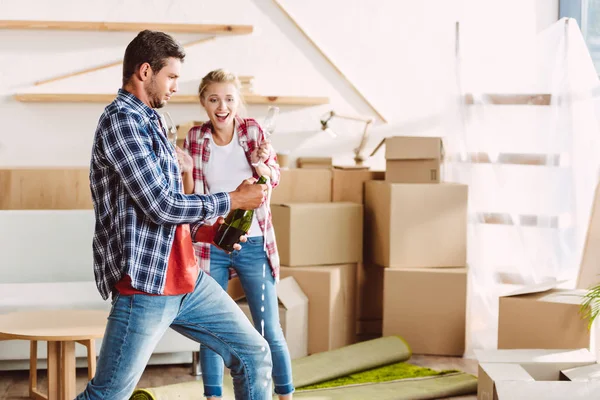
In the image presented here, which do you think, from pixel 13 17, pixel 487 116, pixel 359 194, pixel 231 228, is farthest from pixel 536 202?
pixel 13 17

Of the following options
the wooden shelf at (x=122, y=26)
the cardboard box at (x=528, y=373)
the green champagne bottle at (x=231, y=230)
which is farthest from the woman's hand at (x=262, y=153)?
the wooden shelf at (x=122, y=26)

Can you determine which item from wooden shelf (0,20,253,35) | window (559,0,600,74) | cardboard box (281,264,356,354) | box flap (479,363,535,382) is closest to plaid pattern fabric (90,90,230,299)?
box flap (479,363,535,382)

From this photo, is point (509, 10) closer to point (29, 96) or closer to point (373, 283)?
point (373, 283)

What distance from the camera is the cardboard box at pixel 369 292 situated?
4.29 m

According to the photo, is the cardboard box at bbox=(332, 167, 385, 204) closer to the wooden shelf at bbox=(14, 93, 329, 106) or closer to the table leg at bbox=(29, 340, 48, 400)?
the wooden shelf at bbox=(14, 93, 329, 106)

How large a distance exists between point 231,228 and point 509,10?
2.74 meters

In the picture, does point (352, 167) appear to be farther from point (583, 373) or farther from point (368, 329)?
point (583, 373)

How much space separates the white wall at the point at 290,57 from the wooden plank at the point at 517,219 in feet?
2.30

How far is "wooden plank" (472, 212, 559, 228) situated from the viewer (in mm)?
3838

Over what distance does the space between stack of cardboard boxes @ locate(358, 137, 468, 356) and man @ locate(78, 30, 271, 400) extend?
2061mm

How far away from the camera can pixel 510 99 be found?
396 centimetres

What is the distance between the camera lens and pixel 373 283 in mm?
4305

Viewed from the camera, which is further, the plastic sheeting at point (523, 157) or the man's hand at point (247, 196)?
the plastic sheeting at point (523, 157)

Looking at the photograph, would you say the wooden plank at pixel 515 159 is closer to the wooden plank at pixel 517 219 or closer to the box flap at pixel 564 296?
the wooden plank at pixel 517 219
